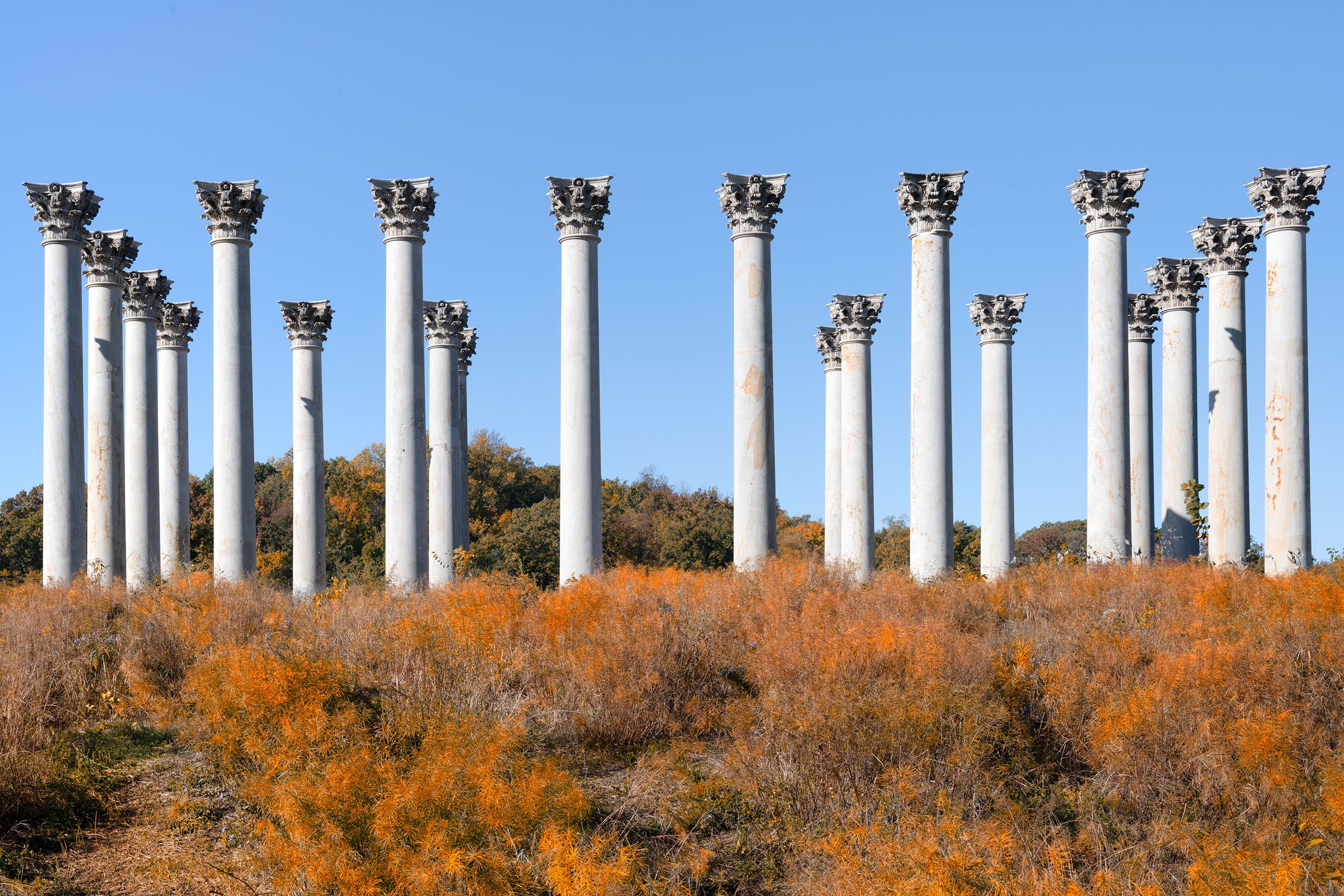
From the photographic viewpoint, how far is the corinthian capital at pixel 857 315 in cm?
5803

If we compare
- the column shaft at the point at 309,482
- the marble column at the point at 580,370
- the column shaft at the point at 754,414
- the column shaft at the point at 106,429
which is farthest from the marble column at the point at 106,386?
the column shaft at the point at 754,414

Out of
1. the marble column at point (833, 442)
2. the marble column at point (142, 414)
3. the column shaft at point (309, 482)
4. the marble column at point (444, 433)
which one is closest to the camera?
the column shaft at point (309, 482)

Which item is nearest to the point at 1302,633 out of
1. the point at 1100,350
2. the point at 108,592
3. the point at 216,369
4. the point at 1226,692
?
the point at 1226,692

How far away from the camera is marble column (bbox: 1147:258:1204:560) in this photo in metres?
54.6

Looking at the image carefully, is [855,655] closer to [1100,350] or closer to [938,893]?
[938,893]

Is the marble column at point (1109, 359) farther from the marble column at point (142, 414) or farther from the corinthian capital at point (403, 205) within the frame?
the marble column at point (142, 414)

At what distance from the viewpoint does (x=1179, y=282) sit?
2148 inches

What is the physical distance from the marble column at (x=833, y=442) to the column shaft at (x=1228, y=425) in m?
19.5

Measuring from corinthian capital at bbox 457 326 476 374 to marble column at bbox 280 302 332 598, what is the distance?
799cm

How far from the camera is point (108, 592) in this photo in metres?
36.6

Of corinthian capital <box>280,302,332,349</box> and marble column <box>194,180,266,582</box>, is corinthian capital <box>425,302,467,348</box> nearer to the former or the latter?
corinthian capital <box>280,302,332,349</box>

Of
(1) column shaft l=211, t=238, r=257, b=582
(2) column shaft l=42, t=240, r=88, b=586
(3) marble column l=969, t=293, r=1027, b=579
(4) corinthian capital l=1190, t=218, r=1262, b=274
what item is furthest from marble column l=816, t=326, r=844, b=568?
(2) column shaft l=42, t=240, r=88, b=586

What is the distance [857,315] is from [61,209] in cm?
3457

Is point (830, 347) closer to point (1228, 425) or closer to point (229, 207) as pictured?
point (1228, 425)
